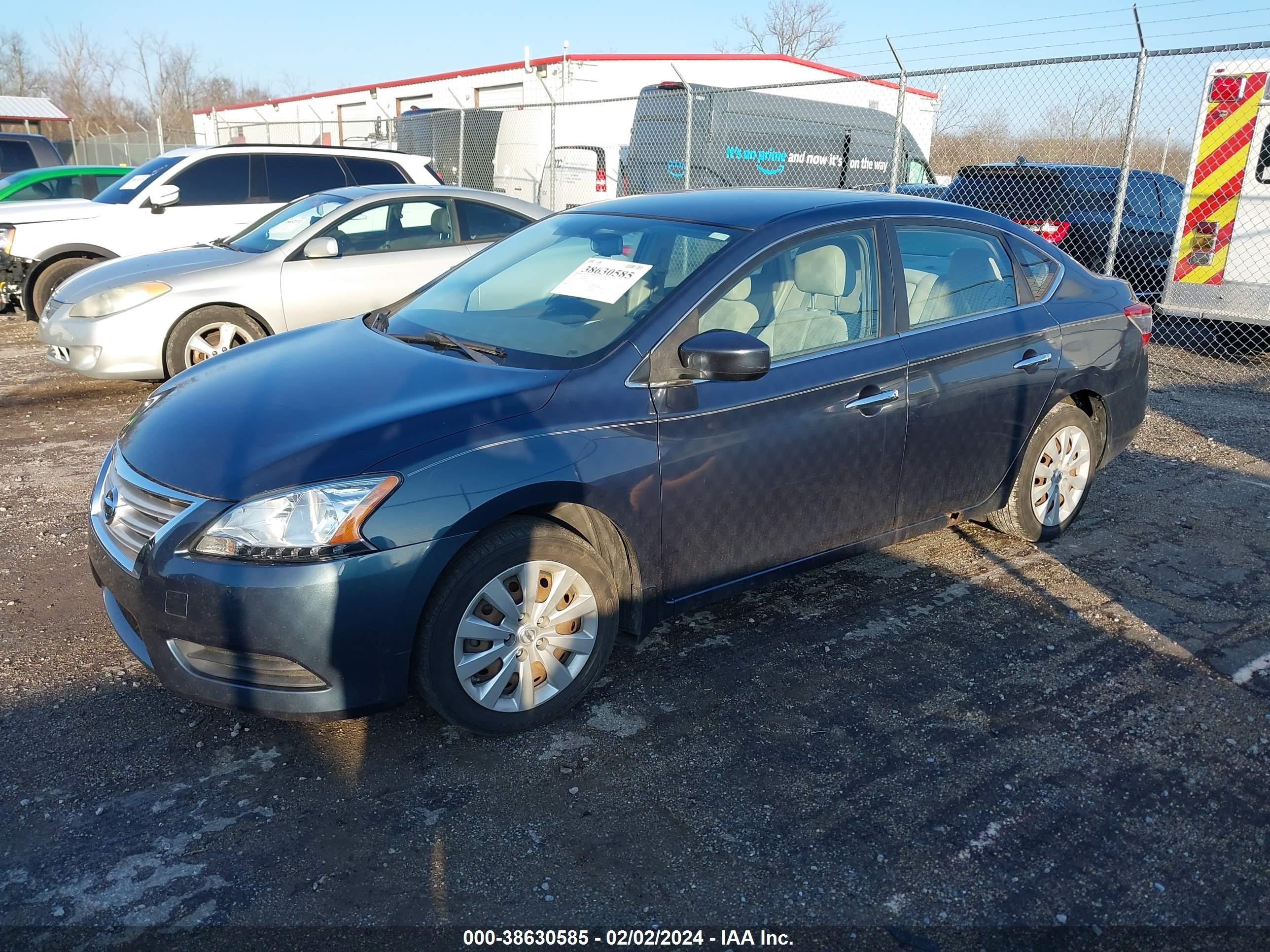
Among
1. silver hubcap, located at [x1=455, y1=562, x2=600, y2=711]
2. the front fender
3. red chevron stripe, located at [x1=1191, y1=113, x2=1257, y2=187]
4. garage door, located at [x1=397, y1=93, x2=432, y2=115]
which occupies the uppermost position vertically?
garage door, located at [x1=397, y1=93, x2=432, y2=115]

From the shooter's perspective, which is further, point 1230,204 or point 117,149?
point 117,149

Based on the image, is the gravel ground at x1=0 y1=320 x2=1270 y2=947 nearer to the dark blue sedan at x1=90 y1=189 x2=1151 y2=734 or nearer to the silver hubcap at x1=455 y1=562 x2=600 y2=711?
the silver hubcap at x1=455 y1=562 x2=600 y2=711

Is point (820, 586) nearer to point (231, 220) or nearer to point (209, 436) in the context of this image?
point (209, 436)

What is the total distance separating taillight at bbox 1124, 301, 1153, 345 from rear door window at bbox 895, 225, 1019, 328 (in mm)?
879

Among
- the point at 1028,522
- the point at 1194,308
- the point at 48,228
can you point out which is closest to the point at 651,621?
the point at 1028,522

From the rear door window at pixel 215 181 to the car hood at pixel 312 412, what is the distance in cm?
687

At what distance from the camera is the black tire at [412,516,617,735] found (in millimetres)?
3002

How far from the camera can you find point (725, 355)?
3338 mm

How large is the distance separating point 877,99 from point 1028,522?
19433mm

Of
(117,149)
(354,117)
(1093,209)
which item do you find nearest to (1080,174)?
(1093,209)

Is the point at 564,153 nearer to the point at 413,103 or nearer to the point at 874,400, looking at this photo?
the point at 413,103

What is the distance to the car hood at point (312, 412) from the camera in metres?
2.97

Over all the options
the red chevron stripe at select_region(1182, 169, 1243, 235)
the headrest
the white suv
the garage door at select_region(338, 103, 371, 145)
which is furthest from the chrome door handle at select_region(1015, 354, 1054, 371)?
the garage door at select_region(338, 103, 371, 145)

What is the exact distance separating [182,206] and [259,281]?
320 centimetres
